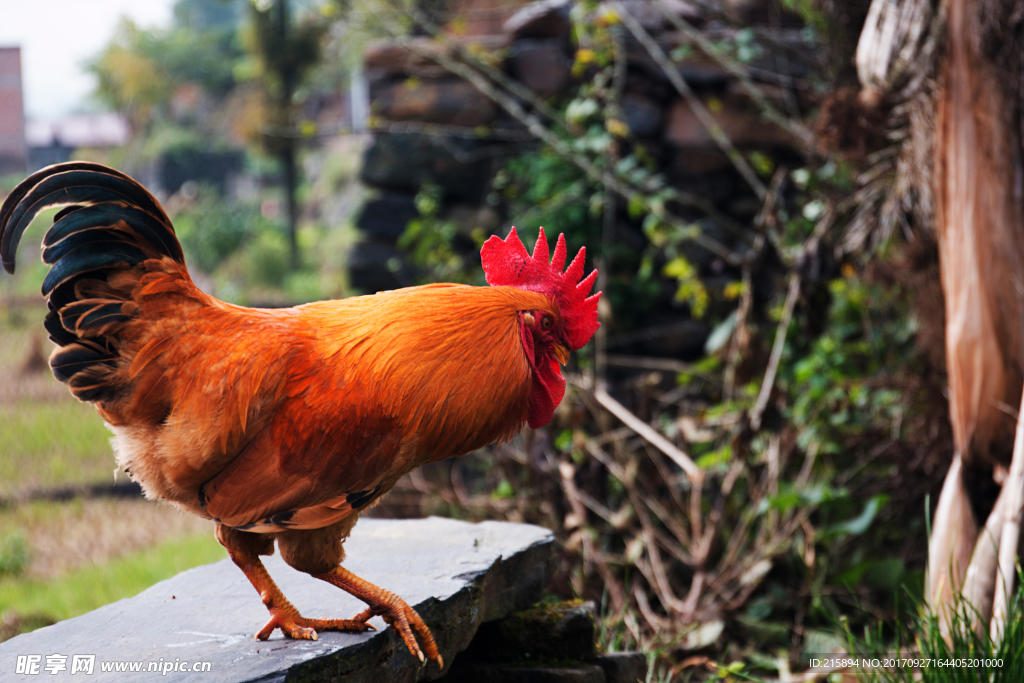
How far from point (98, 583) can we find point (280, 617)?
2.74 m

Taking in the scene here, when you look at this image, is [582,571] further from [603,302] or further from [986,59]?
[986,59]

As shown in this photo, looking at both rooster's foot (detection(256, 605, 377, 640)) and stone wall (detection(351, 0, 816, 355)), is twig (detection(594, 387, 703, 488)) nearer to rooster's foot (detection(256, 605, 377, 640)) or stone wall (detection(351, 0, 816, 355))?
stone wall (detection(351, 0, 816, 355))

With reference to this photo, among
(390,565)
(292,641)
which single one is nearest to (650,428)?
(390,565)

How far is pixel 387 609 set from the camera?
203cm

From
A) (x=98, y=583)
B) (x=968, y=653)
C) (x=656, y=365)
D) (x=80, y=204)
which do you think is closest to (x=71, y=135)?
(x=98, y=583)

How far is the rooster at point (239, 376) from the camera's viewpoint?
5.92 ft

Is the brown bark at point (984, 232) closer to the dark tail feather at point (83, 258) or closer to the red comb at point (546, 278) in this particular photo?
the red comb at point (546, 278)

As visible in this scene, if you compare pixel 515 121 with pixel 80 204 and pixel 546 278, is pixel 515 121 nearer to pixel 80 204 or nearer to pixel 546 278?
pixel 546 278

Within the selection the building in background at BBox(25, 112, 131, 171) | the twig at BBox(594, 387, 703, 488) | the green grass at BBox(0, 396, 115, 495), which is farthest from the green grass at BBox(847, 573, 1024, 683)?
the green grass at BBox(0, 396, 115, 495)

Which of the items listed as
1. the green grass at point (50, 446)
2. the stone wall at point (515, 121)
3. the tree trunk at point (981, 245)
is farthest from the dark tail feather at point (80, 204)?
the green grass at point (50, 446)

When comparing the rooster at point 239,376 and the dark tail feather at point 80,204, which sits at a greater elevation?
the dark tail feather at point 80,204

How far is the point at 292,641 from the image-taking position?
2033mm

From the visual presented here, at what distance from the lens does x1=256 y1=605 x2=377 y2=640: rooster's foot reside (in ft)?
6.71

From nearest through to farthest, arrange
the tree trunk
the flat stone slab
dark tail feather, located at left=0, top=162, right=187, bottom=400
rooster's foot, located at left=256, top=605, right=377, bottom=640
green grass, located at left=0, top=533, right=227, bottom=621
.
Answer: dark tail feather, located at left=0, top=162, right=187, bottom=400, the flat stone slab, rooster's foot, located at left=256, top=605, right=377, bottom=640, the tree trunk, green grass, located at left=0, top=533, right=227, bottom=621
